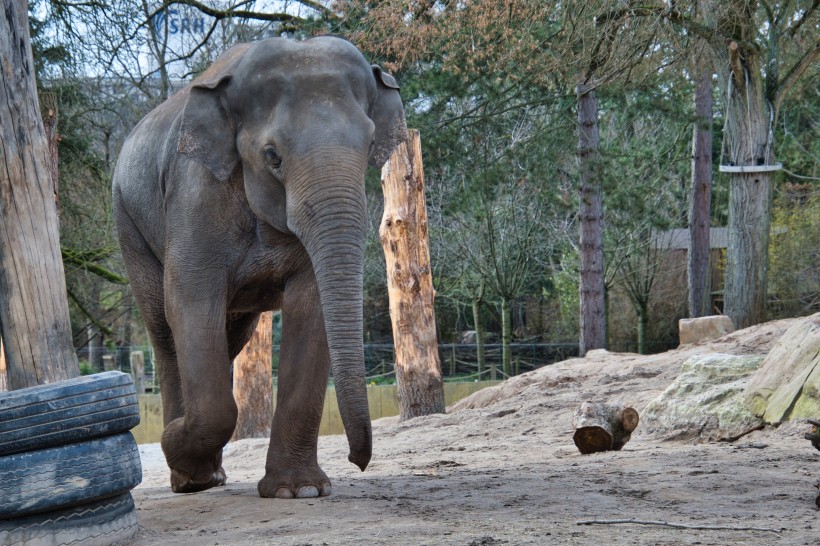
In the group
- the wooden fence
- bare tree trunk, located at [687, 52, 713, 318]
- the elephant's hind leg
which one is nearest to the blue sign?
the wooden fence

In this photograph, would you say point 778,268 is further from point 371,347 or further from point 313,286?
point 313,286

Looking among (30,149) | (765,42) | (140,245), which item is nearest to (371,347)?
(765,42)

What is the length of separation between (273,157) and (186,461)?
5.52ft

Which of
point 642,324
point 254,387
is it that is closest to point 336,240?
point 254,387

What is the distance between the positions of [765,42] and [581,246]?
4.83 meters

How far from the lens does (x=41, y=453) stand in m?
3.74

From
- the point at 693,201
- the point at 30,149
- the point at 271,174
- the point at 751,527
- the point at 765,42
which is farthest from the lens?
the point at 693,201

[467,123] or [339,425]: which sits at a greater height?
[467,123]

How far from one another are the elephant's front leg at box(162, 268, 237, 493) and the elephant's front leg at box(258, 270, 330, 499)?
263 millimetres

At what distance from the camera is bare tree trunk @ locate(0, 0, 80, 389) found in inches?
172

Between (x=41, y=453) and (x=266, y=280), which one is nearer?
(x=41, y=453)

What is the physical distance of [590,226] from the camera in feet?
57.0

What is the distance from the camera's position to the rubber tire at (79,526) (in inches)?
144

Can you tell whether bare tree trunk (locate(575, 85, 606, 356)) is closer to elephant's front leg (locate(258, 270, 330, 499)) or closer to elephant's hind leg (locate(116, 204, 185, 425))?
elephant's hind leg (locate(116, 204, 185, 425))
